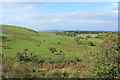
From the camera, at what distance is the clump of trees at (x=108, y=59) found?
10656 mm

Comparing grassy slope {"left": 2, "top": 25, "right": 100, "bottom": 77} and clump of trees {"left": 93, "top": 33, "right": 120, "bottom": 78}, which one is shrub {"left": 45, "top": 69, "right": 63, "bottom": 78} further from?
clump of trees {"left": 93, "top": 33, "right": 120, "bottom": 78}

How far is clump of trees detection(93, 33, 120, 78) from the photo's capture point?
10.7 meters

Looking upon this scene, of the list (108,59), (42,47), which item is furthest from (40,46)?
(108,59)

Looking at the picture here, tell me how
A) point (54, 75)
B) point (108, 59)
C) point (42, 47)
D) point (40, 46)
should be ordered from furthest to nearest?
point (40, 46) → point (42, 47) → point (108, 59) → point (54, 75)

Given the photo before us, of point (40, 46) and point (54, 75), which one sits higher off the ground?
point (40, 46)

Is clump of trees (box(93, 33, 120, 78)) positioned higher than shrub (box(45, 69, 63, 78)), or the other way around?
clump of trees (box(93, 33, 120, 78))

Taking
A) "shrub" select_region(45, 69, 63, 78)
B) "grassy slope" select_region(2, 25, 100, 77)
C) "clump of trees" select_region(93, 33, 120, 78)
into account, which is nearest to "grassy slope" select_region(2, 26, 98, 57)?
"grassy slope" select_region(2, 25, 100, 77)

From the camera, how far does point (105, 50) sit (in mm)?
12672

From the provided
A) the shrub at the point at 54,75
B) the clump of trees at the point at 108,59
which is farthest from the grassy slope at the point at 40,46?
the shrub at the point at 54,75

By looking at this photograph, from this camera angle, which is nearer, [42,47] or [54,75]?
[54,75]

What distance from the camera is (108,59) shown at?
12.1 meters

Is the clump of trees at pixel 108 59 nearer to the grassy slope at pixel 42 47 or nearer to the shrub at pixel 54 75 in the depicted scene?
the grassy slope at pixel 42 47

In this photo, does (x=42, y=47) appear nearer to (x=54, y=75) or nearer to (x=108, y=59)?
(x=108, y=59)

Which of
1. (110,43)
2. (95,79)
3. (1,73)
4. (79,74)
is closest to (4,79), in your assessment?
(1,73)
